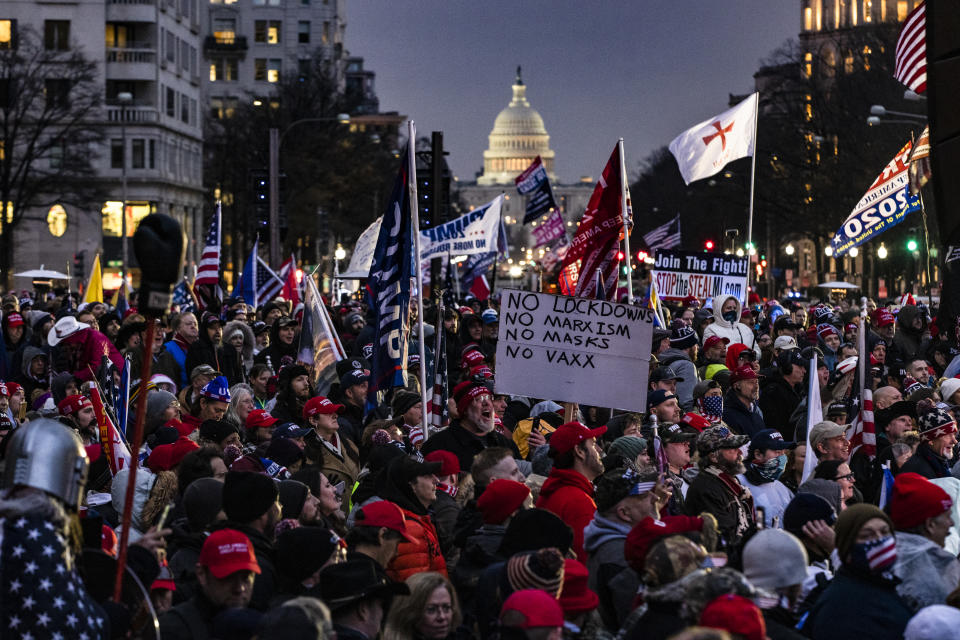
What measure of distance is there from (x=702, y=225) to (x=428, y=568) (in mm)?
74436

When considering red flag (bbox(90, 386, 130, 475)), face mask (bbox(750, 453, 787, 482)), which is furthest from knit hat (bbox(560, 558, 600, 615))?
red flag (bbox(90, 386, 130, 475))

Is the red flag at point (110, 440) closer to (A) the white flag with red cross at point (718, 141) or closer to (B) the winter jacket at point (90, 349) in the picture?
(B) the winter jacket at point (90, 349)

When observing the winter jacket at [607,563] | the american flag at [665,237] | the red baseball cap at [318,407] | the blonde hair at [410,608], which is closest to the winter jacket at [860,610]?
the winter jacket at [607,563]

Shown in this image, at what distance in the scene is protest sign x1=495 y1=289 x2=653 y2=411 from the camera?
10.8 metres

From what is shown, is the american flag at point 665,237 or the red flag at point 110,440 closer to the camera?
the red flag at point 110,440

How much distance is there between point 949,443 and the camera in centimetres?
1052

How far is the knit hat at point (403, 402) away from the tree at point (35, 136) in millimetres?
50399

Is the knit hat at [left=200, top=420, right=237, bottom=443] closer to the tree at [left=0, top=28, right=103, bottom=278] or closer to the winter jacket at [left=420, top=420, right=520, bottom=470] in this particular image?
the winter jacket at [left=420, top=420, right=520, bottom=470]

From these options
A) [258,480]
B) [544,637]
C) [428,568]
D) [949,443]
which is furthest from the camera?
[949,443]

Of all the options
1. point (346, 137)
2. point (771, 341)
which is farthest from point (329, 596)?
point (346, 137)

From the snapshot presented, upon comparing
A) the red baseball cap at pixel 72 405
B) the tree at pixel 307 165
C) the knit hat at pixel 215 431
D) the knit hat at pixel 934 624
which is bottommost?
the knit hat at pixel 934 624

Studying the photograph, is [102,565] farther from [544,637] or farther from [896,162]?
[896,162]

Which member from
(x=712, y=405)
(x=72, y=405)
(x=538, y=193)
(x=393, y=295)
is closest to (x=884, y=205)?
(x=712, y=405)

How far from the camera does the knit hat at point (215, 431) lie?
10078mm
